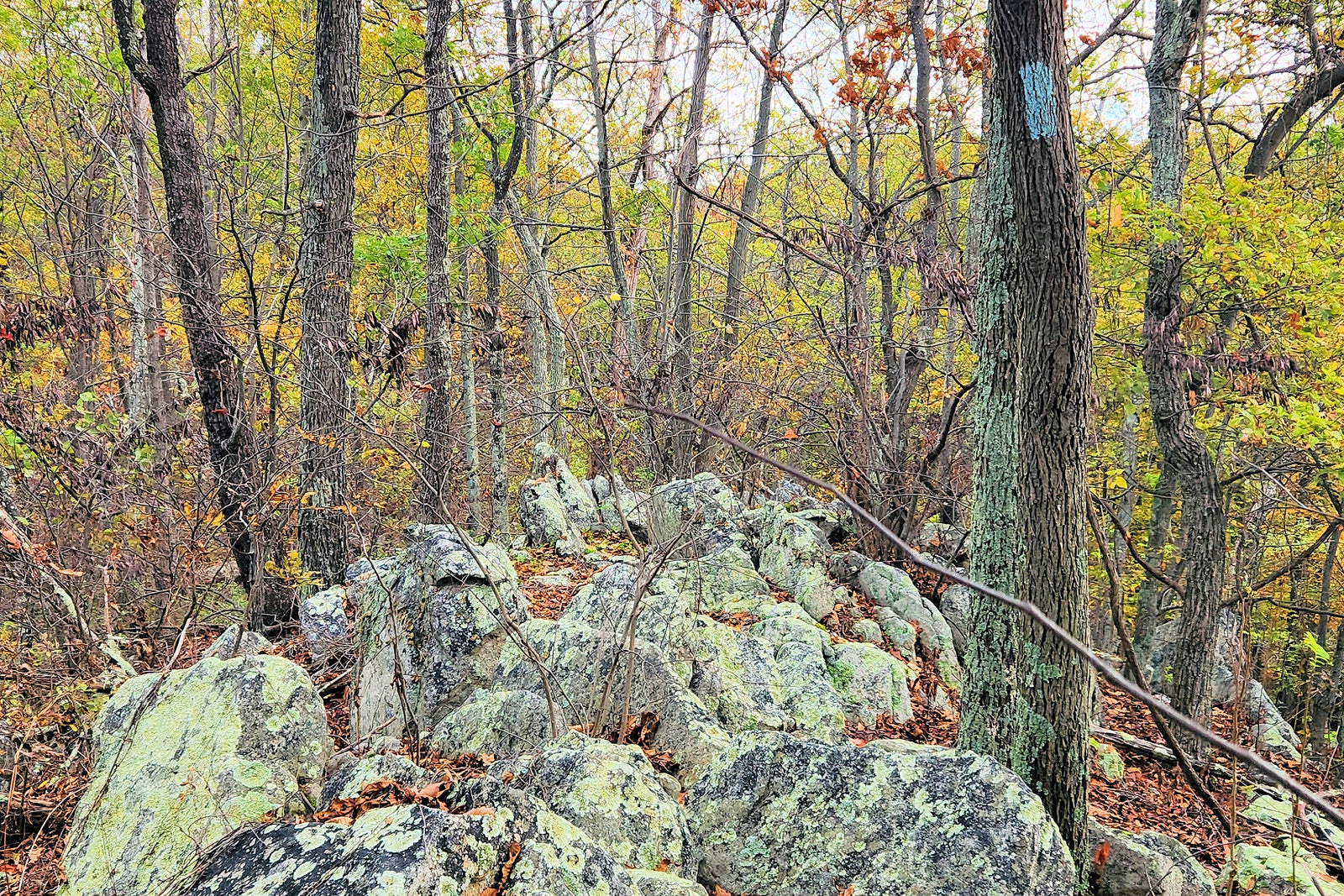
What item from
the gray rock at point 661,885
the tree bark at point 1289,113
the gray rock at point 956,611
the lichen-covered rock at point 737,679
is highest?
the tree bark at point 1289,113

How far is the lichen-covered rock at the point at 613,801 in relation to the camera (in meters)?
2.92

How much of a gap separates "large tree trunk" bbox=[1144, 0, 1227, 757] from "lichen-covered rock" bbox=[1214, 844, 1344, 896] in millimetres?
3554

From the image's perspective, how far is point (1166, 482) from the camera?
40.9 feet

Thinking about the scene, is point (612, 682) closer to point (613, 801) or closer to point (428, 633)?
point (613, 801)

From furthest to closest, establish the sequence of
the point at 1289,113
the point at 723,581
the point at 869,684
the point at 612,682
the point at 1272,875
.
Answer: the point at 1289,113 → the point at 723,581 → the point at 869,684 → the point at 612,682 → the point at 1272,875

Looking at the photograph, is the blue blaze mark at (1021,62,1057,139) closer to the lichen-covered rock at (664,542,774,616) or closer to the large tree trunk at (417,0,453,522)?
the lichen-covered rock at (664,542,774,616)

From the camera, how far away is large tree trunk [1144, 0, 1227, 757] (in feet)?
21.3

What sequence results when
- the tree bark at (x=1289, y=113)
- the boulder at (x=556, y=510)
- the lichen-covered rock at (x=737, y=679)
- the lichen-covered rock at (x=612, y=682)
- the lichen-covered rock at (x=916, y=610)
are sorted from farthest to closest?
the boulder at (x=556, y=510), the tree bark at (x=1289, y=113), the lichen-covered rock at (x=916, y=610), the lichen-covered rock at (x=737, y=679), the lichen-covered rock at (x=612, y=682)

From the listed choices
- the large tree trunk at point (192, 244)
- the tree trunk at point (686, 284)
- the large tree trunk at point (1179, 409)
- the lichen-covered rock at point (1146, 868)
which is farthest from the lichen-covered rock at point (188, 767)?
the large tree trunk at point (1179, 409)

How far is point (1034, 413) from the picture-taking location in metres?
3.45

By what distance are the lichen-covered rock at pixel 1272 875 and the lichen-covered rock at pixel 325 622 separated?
18.2ft

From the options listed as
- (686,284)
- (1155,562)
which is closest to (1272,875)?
(686,284)

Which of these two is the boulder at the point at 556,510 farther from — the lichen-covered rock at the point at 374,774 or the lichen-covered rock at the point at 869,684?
the lichen-covered rock at the point at 374,774

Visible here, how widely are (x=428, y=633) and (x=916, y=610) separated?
4.33m
